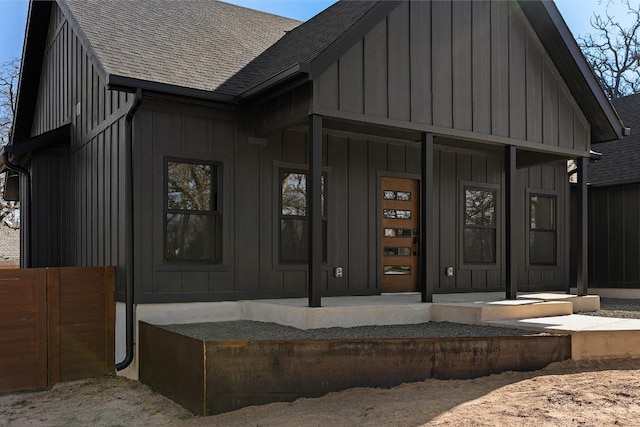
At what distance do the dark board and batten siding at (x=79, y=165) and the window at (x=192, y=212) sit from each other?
1.99 feet

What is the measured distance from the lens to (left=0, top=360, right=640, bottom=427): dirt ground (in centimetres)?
465

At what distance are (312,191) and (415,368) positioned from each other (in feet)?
7.67

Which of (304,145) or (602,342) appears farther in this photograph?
(304,145)

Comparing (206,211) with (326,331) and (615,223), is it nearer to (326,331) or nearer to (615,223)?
(326,331)

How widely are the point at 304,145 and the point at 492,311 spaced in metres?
3.59

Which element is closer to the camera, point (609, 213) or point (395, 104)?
point (395, 104)

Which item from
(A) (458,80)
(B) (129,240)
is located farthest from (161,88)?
(A) (458,80)

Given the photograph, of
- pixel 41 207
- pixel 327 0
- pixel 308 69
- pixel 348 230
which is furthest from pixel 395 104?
pixel 41 207

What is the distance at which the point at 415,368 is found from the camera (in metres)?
5.88

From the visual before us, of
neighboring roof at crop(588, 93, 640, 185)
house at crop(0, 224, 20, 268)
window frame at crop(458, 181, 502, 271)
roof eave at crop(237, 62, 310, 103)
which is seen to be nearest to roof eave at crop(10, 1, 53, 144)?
roof eave at crop(237, 62, 310, 103)

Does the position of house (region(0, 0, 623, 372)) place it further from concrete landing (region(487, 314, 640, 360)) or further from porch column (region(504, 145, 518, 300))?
concrete landing (region(487, 314, 640, 360))

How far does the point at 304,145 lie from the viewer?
348 inches

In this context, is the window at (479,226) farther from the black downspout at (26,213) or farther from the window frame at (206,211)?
the black downspout at (26,213)

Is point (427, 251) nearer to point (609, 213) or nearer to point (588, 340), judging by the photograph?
point (588, 340)
